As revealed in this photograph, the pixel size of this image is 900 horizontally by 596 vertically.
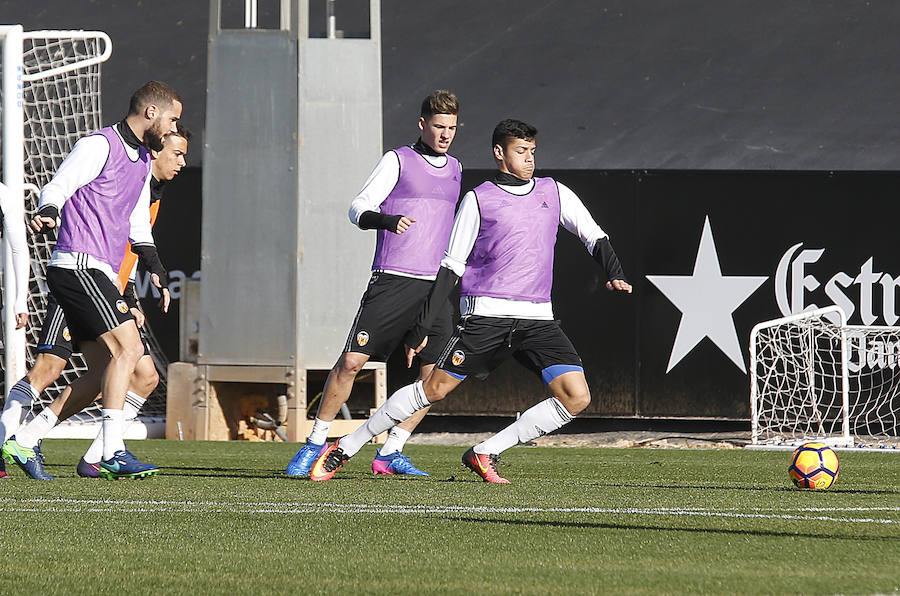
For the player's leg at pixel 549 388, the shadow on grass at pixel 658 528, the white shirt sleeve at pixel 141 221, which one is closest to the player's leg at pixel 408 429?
the player's leg at pixel 549 388

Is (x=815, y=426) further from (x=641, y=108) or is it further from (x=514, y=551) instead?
(x=514, y=551)

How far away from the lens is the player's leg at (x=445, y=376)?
680cm

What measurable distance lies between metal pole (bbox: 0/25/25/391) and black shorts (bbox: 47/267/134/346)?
3954 millimetres

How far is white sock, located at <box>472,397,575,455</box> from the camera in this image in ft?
22.7

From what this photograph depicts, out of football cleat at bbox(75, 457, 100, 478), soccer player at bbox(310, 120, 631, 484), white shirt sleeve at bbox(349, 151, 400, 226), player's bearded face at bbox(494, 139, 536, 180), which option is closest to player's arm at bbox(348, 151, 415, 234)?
white shirt sleeve at bbox(349, 151, 400, 226)

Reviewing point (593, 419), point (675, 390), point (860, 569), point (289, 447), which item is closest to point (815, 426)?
point (675, 390)

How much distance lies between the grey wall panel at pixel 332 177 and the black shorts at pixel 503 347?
4.48m

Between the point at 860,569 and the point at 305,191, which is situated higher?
the point at 305,191

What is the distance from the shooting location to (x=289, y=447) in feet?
34.5

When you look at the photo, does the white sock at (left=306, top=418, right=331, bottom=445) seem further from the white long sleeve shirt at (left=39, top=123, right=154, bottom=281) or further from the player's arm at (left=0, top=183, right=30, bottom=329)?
the player's arm at (left=0, top=183, right=30, bottom=329)

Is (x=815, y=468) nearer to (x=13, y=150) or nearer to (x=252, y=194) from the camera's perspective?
(x=252, y=194)

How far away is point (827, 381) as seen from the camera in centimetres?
1150

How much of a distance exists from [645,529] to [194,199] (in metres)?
8.71

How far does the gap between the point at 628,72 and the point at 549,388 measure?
10.3 meters
